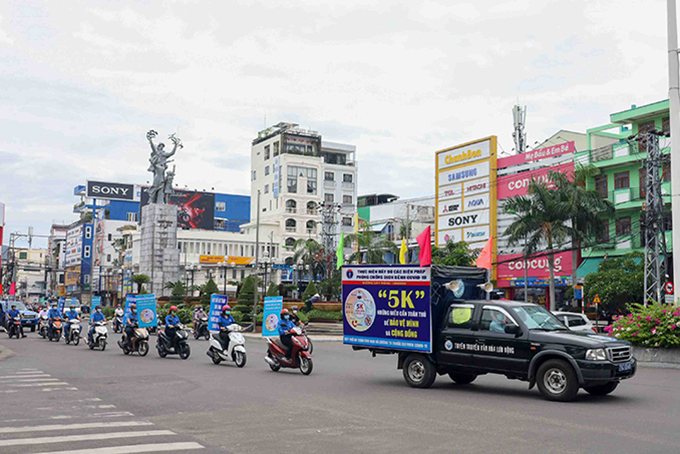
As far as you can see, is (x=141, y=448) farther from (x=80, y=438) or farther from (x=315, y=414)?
(x=315, y=414)

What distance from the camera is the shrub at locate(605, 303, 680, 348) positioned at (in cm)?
1912

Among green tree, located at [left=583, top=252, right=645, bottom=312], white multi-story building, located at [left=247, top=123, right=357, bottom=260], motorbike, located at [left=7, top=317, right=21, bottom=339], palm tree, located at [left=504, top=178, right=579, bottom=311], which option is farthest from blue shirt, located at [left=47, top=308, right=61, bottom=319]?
white multi-story building, located at [left=247, top=123, right=357, bottom=260]

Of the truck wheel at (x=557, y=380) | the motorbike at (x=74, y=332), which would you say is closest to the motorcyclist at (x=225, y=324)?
the truck wheel at (x=557, y=380)

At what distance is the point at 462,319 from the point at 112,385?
7.31 meters

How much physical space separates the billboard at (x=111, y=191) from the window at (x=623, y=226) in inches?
3461

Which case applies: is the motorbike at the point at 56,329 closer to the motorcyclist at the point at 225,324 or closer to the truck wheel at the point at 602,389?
the motorcyclist at the point at 225,324

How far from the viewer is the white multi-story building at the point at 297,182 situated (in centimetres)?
10331

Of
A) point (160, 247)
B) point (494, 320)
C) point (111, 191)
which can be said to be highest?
point (111, 191)

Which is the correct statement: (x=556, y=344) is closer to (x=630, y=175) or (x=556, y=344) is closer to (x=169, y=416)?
(x=169, y=416)

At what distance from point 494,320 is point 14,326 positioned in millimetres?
27567

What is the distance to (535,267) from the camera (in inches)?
1919

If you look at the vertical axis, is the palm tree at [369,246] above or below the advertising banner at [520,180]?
below

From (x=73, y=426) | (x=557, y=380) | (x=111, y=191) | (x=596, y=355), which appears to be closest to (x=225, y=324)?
(x=73, y=426)

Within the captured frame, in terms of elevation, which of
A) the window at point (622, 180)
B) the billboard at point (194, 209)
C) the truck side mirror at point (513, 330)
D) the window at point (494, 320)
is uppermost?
the billboard at point (194, 209)
